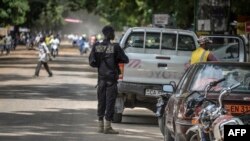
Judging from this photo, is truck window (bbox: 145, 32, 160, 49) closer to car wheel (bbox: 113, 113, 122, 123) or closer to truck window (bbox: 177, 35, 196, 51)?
truck window (bbox: 177, 35, 196, 51)


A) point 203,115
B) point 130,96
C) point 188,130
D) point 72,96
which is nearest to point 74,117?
point 130,96

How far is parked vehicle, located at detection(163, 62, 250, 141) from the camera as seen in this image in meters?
8.77

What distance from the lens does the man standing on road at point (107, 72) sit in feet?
43.2

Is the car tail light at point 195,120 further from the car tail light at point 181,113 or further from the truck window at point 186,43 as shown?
the truck window at point 186,43

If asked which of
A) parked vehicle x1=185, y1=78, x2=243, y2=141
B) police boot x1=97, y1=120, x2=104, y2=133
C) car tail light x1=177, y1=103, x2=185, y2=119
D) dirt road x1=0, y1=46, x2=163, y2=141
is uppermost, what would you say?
parked vehicle x1=185, y1=78, x2=243, y2=141

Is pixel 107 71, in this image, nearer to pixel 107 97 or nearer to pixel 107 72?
pixel 107 72

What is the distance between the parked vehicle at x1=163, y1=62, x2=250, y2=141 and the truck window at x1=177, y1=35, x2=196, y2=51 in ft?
17.8

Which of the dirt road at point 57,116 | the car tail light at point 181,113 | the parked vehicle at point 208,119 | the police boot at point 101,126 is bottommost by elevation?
the dirt road at point 57,116

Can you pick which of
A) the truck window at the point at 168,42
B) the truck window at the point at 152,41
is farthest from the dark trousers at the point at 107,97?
the truck window at the point at 168,42

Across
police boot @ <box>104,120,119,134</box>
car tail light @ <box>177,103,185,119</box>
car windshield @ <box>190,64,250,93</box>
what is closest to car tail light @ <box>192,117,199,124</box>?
car tail light @ <box>177,103,185,119</box>

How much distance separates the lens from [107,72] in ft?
43.4

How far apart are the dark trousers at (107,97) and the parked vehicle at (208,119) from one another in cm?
463

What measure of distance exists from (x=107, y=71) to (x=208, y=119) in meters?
6.23

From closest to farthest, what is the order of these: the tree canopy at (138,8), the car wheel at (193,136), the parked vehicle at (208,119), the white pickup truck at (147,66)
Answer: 1. the parked vehicle at (208,119)
2. the car wheel at (193,136)
3. the white pickup truck at (147,66)
4. the tree canopy at (138,8)
